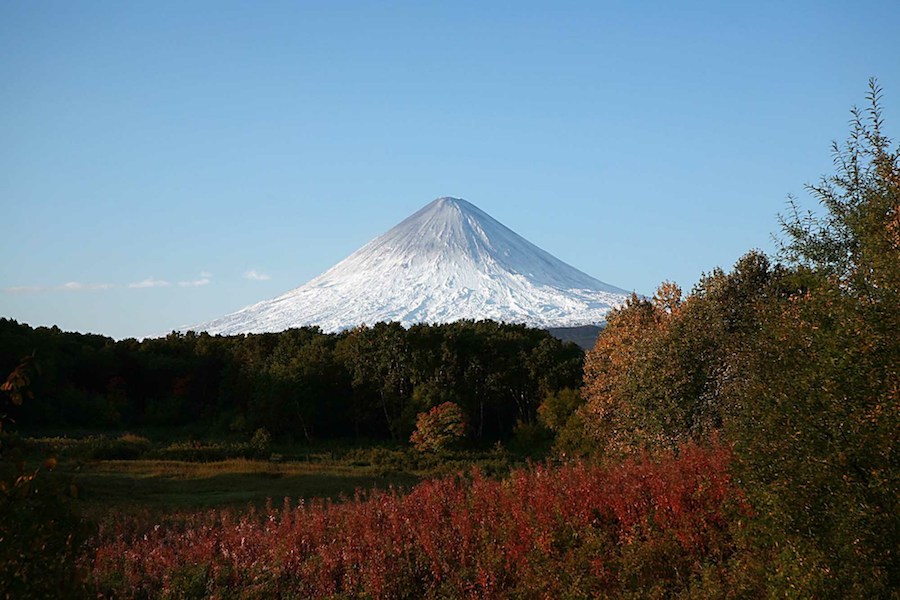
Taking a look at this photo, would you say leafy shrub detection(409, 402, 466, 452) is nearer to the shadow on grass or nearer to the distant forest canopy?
the distant forest canopy

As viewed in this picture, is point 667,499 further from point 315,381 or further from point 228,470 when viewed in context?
point 315,381

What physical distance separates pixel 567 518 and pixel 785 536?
4785 millimetres

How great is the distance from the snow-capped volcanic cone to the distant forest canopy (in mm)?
75501

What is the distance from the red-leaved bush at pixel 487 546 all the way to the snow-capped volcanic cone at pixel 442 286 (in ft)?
393

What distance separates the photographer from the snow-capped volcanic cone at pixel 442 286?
145 metres

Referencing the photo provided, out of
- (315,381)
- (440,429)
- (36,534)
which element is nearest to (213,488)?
(440,429)

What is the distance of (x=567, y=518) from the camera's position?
13258 millimetres

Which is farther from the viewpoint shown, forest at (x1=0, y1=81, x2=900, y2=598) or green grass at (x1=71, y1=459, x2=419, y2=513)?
green grass at (x1=71, y1=459, x2=419, y2=513)

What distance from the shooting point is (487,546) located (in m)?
13.0

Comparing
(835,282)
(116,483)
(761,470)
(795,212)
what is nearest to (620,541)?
(761,470)

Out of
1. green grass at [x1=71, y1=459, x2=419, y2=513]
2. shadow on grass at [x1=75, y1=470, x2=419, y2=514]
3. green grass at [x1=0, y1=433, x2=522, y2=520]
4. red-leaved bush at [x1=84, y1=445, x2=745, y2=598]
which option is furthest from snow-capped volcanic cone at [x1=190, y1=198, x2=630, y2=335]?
red-leaved bush at [x1=84, y1=445, x2=745, y2=598]

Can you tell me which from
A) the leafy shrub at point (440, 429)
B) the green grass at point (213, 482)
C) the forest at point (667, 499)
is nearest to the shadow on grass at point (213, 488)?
the green grass at point (213, 482)

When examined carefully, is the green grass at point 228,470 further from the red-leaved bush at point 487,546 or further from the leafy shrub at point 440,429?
the red-leaved bush at point 487,546

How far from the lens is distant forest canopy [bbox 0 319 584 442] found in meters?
52.4
